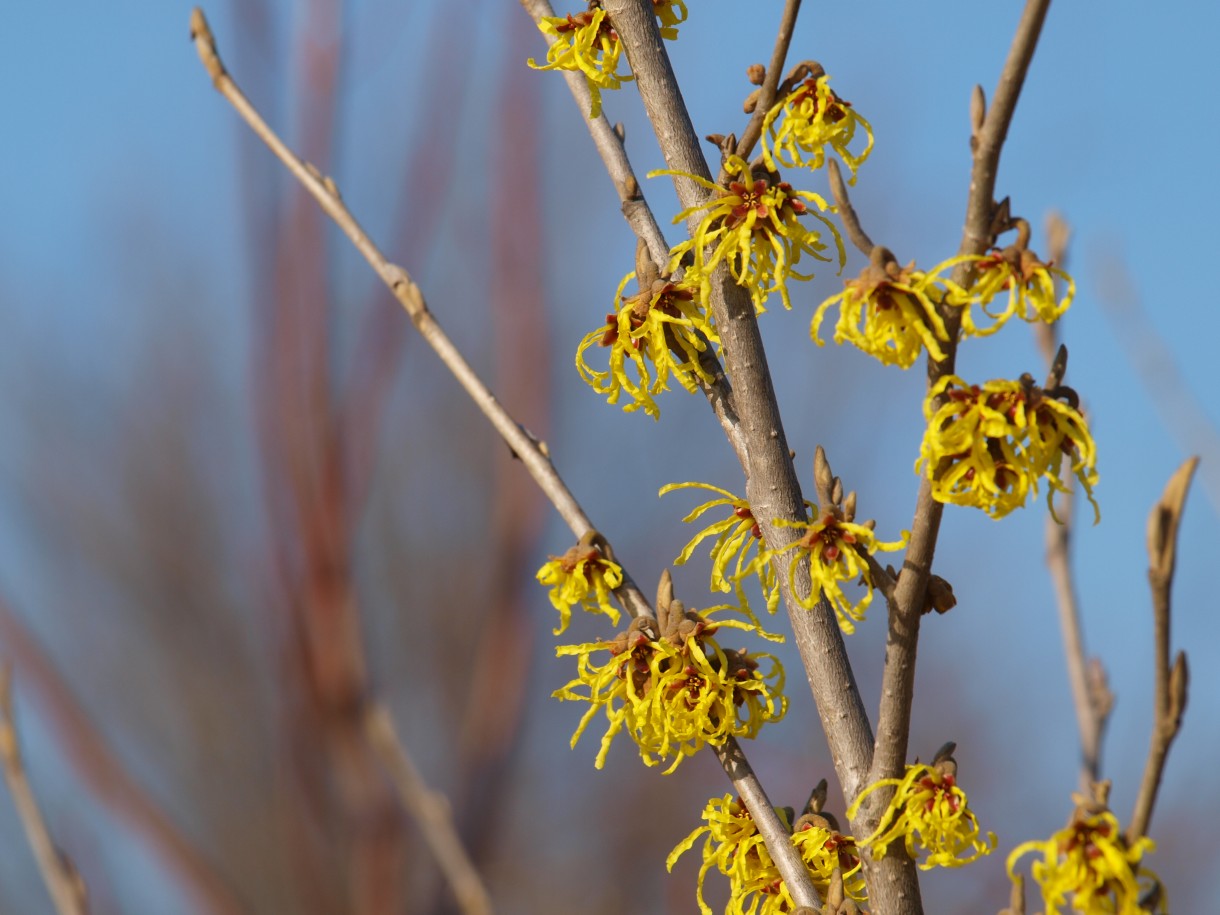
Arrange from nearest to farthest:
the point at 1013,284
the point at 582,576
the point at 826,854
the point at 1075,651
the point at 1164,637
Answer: the point at 1164,637
the point at 1013,284
the point at 826,854
the point at 582,576
the point at 1075,651

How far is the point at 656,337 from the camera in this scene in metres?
0.94

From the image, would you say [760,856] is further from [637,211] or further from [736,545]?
[637,211]

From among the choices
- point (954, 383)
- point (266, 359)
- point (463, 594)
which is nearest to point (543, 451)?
point (954, 383)

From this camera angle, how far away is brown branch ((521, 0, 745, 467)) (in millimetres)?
1011

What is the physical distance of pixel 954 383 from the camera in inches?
29.3

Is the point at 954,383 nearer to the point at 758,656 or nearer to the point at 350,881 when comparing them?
the point at 758,656

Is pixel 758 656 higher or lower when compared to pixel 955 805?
higher

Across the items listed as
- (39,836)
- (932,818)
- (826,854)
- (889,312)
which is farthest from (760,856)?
(39,836)

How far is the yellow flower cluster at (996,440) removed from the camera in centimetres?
74

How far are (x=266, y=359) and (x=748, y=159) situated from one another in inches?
45.1

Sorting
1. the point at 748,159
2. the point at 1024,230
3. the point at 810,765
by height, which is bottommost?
the point at 1024,230

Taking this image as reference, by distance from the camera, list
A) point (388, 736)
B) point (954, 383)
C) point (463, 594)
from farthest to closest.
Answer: point (463, 594) → point (388, 736) → point (954, 383)

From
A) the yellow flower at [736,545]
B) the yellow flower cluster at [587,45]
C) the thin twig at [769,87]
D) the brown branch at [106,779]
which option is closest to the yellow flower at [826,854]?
the yellow flower at [736,545]

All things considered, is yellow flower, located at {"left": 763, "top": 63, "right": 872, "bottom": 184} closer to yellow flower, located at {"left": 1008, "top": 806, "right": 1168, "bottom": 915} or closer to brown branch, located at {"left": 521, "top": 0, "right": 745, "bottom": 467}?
brown branch, located at {"left": 521, "top": 0, "right": 745, "bottom": 467}
